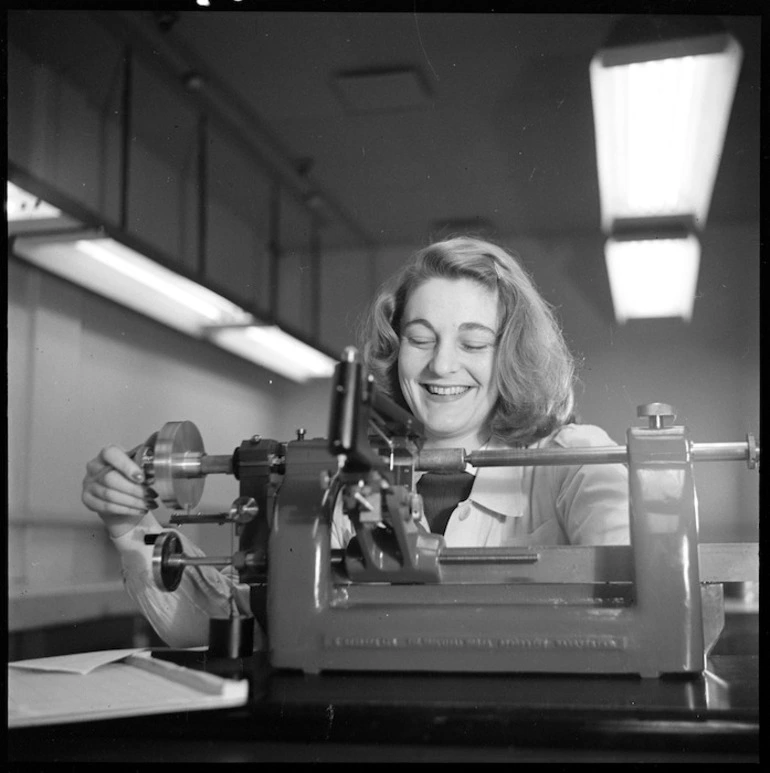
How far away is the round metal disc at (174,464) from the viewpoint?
Result: 47.4 inches

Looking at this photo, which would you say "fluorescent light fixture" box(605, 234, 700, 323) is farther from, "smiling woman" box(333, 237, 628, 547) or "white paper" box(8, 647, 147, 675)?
"white paper" box(8, 647, 147, 675)

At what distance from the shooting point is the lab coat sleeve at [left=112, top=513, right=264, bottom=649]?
145cm

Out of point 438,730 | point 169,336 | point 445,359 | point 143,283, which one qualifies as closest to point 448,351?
point 445,359

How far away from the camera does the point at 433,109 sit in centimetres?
228

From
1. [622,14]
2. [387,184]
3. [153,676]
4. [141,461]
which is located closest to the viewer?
[153,676]

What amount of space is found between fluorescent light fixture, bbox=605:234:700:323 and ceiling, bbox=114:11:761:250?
5.4 inches

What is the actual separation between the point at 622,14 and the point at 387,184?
0.85 metres

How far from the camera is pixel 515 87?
225cm

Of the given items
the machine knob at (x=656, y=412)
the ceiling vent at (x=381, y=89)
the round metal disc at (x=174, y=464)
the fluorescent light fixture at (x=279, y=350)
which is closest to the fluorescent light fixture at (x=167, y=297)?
the fluorescent light fixture at (x=279, y=350)

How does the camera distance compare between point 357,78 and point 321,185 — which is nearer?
point 357,78

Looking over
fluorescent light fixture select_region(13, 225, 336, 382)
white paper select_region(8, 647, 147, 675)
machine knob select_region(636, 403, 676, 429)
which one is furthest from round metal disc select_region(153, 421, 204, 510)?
fluorescent light fixture select_region(13, 225, 336, 382)

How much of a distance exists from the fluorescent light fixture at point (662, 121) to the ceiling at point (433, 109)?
0.04 meters

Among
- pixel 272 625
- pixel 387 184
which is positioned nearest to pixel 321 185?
pixel 387 184

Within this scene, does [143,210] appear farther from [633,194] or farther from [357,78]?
[633,194]
